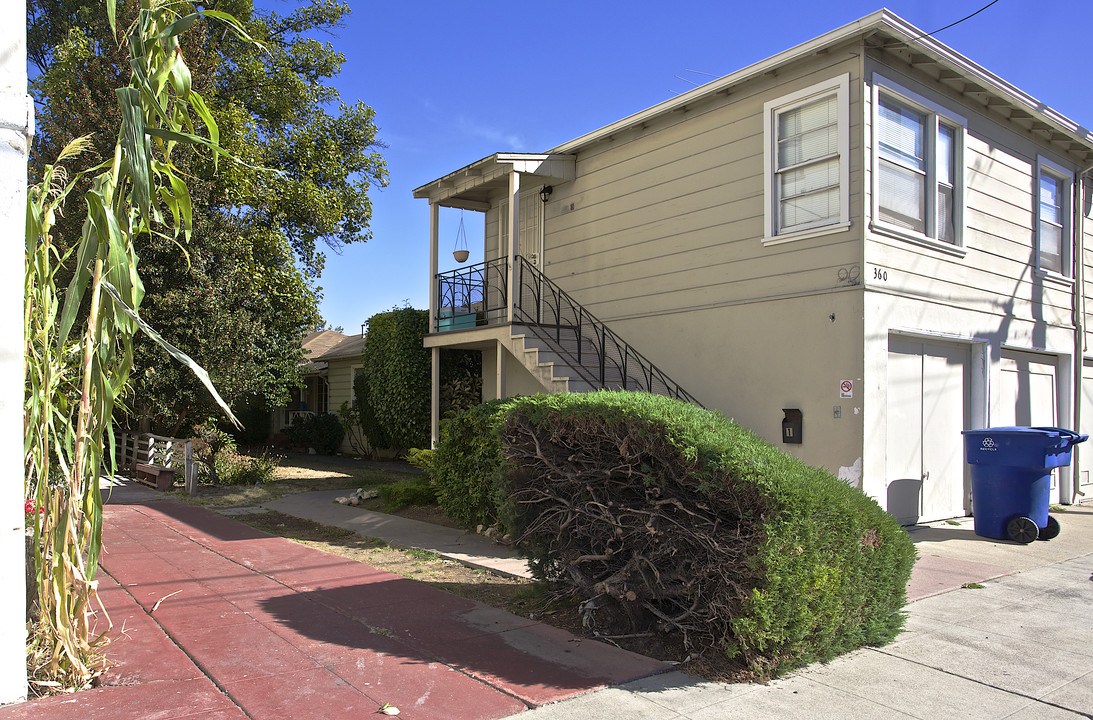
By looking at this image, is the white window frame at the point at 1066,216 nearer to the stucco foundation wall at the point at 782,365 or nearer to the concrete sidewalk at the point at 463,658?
the stucco foundation wall at the point at 782,365

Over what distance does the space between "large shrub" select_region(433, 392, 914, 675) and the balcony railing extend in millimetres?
4811

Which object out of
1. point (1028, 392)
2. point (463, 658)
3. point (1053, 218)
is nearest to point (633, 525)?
point (463, 658)

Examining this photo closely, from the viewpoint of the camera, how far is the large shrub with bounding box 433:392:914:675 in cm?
412

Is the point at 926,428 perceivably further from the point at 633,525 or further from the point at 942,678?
the point at 633,525

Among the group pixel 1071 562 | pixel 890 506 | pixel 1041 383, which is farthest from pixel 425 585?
pixel 1041 383

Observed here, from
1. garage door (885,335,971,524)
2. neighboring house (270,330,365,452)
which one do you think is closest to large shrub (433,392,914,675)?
garage door (885,335,971,524)

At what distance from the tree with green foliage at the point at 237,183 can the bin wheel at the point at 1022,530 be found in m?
10.8

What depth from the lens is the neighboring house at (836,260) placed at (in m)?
8.49

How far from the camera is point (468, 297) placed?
1334cm

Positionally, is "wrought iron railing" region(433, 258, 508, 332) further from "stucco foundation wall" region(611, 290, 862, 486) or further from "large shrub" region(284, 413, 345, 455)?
"large shrub" region(284, 413, 345, 455)

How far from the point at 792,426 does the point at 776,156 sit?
3324mm

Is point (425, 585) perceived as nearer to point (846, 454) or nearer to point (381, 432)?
point (846, 454)

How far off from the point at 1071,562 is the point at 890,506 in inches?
69.5

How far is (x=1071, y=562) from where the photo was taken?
294 inches
